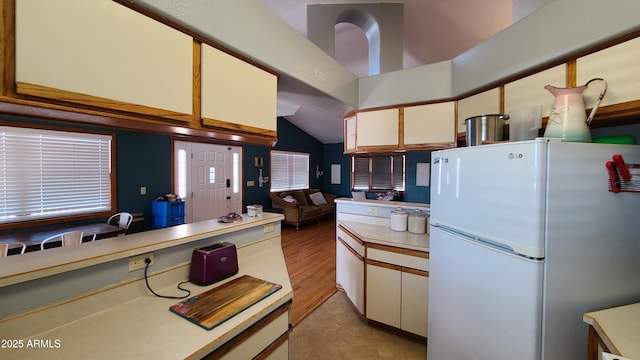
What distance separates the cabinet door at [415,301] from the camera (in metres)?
1.97

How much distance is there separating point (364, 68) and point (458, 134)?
3.12 meters

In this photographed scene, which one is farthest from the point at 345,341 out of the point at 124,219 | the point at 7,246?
the point at 124,219

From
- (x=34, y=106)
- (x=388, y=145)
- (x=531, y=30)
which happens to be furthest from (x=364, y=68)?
(x=34, y=106)

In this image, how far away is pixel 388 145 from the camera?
258 cm

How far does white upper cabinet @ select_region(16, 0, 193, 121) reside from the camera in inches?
32.4

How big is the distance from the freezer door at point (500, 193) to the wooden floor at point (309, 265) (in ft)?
5.88

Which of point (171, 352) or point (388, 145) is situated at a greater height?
point (388, 145)

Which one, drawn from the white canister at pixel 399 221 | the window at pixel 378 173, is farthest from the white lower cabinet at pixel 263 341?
the window at pixel 378 173

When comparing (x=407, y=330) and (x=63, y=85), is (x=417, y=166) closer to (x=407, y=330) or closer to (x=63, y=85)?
(x=407, y=330)

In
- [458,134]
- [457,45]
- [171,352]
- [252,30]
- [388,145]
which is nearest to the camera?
[171,352]

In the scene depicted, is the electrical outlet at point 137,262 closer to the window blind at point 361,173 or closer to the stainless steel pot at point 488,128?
the stainless steel pot at point 488,128

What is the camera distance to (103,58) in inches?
38.6

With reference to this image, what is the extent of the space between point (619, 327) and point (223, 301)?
5.62ft

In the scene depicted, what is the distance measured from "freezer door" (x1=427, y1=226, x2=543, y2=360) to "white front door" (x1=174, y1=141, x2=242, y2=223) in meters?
4.63
